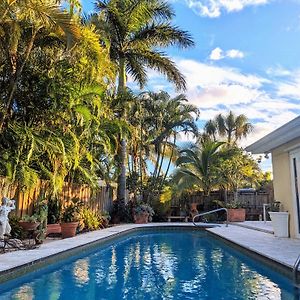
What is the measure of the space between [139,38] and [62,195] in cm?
884

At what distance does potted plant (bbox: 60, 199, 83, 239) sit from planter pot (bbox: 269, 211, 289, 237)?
5636 mm

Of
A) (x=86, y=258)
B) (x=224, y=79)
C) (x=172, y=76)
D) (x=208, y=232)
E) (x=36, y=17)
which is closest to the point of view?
(x=36, y=17)

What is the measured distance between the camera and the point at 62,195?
11273mm

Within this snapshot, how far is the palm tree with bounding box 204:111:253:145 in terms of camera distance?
29891mm

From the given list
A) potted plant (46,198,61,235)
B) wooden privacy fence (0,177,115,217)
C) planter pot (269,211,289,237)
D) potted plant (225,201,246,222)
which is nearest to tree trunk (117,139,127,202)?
wooden privacy fence (0,177,115,217)

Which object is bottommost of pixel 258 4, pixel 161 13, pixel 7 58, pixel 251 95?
pixel 7 58

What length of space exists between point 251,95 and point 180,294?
13.0 meters

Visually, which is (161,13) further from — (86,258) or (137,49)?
(86,258)

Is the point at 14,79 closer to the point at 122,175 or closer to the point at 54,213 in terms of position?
the point at 54,213

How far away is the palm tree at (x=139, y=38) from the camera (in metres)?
15.8

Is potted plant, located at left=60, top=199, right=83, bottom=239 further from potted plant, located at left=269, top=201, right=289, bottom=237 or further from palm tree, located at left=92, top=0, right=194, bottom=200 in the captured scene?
potted plant, located at left=269, top=201, right=289, bottom=237

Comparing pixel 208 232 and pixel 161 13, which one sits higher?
pixel 161 13

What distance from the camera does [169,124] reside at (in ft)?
59.5

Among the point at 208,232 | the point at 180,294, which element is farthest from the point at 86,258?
the point at 208,232
